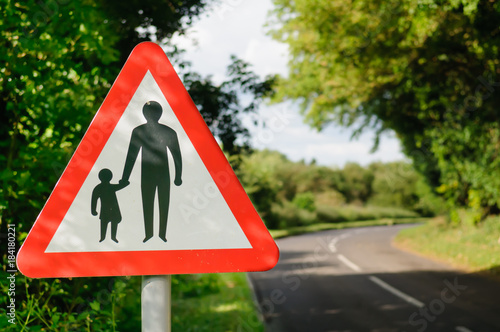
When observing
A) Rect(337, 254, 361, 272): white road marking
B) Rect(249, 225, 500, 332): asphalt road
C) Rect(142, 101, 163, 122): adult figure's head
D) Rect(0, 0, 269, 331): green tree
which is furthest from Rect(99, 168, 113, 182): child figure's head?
Rect(337, 254, 361, 272): white road marking

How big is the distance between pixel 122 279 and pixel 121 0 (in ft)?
8.27

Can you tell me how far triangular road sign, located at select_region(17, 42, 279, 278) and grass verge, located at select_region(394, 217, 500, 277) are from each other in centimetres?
1261

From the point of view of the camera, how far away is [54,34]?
9.57 ft

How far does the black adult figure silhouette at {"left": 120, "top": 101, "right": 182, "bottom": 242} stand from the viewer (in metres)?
1.59

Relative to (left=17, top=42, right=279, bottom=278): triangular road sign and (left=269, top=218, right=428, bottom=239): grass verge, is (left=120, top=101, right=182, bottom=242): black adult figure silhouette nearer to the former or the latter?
(left=17, top=42, right=279, bottom=278): triangular road sign

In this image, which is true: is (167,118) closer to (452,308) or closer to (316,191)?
(452,308)

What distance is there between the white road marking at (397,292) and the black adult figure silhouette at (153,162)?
838cm

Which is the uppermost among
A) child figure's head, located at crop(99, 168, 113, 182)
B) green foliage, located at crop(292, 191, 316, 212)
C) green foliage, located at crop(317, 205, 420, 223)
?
green foliage, located at crop(292, 191, 316, 212)

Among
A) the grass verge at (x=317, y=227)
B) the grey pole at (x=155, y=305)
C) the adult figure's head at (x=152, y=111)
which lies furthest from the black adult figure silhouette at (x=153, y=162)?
the grass verge at (x=317, y=227)

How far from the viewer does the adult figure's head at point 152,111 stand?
1.66m

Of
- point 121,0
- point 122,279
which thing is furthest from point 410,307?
point 121,0

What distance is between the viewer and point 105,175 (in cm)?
161

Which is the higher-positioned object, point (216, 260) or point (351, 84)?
point (351, 84)

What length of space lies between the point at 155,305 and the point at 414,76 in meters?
12.6
